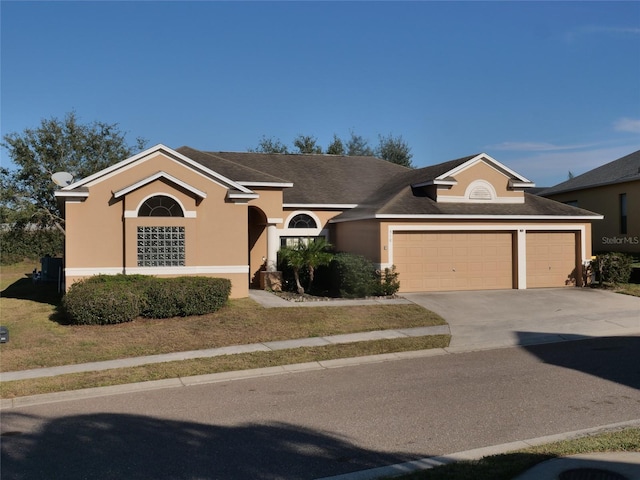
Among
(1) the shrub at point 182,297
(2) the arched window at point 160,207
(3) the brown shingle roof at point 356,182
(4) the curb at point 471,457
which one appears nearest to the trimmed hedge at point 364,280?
(3) the brown shingle roof at point 356,182

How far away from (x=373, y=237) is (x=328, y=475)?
1469 centimetres

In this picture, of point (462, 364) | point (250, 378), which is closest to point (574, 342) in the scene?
point (462, 364)

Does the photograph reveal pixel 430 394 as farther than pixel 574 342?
No

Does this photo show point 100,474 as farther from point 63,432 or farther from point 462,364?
point 462,364

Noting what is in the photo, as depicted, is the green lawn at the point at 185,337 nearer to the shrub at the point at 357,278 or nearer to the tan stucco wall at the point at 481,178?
the shrub at the point at 357,278

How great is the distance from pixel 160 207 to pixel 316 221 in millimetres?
7876

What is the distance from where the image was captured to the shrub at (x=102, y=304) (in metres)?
13.8

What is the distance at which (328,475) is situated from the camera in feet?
17.7

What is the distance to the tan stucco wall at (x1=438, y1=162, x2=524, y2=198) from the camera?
21.2 metres

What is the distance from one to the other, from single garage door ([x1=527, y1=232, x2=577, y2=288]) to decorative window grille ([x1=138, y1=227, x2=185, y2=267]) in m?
12.7

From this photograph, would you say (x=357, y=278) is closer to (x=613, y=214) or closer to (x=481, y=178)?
(x=481, y=178)

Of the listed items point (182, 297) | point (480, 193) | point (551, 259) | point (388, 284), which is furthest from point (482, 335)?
point (480, 193)

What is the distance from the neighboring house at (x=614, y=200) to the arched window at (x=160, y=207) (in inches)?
816

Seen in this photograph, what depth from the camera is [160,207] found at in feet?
56.7
